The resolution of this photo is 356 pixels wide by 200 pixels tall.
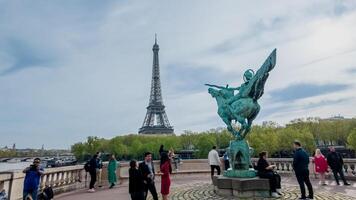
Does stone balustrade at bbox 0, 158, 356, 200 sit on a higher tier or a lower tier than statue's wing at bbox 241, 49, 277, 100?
lower

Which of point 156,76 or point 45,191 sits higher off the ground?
point 156,76

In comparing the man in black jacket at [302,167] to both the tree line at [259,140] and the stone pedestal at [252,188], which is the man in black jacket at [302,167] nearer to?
the stone pedestal at [252,188]

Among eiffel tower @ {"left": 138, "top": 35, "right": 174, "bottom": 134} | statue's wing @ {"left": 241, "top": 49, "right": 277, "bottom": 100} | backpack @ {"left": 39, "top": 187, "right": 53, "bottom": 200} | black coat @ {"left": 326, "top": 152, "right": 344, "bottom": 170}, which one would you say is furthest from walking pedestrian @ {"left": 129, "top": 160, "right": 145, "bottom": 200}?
eiffel tower @ {"left": 138, "top": 35, "right": 174, "bottom": 134}

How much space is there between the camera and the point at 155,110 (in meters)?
96.0

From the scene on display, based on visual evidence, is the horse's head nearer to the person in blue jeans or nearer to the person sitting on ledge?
the person sitting on ledge

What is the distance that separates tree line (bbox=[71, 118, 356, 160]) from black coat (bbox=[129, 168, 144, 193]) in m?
50.1

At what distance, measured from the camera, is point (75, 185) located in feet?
54.0

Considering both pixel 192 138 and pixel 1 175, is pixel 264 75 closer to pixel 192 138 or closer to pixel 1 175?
pixel 1 175

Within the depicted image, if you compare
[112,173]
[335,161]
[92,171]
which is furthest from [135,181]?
[335,161]

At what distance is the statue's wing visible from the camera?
1205 centimetres

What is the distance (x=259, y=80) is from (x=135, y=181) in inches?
259

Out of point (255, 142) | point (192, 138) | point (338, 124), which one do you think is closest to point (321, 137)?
point (338, 124)

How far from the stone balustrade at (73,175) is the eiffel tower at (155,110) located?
69.4m

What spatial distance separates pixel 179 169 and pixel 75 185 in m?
10.3
